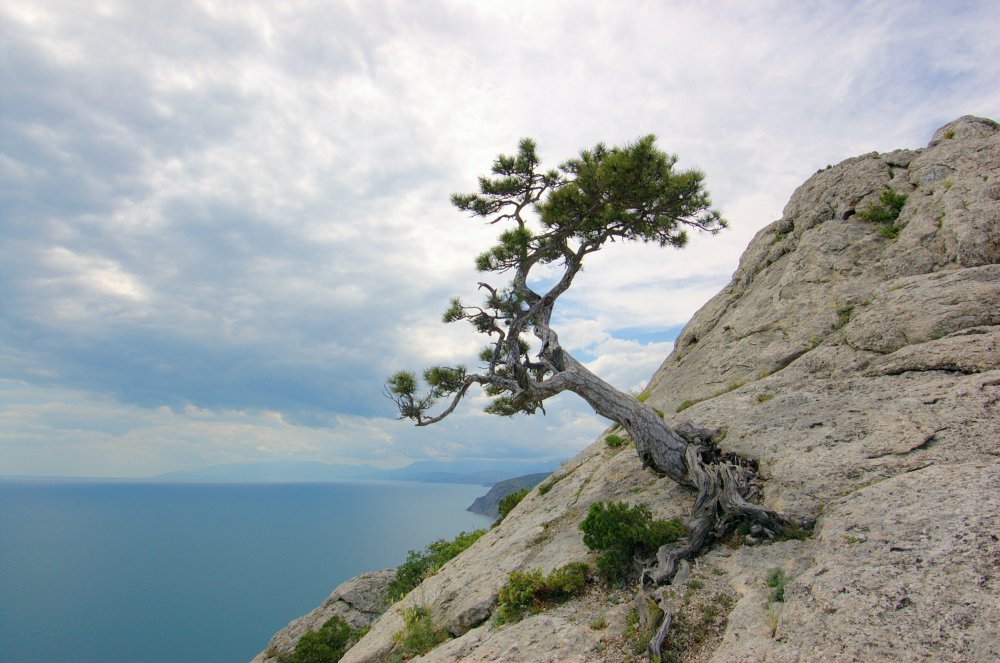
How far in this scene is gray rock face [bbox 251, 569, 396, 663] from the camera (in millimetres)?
27766

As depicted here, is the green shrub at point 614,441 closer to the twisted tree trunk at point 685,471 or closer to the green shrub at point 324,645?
the twisted tree trunk at point 685,471

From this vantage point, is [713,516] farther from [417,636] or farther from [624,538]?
[417,636]

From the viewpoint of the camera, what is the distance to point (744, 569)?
10.1 meters

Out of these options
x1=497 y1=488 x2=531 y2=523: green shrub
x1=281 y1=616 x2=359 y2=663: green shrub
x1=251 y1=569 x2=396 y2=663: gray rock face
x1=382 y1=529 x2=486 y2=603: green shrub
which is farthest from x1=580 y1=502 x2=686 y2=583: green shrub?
x1=251 y1=569 x2=396 y2=663: gray rock face

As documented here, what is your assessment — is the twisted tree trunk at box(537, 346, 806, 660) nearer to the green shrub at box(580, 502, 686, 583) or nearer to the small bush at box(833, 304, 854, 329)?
the green shrub at box(580, 502, 686, 583)

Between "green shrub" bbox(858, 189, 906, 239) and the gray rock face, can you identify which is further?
the gray rock face

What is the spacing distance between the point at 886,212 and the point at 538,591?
20551mm

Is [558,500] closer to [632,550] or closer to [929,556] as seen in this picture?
[632,550]

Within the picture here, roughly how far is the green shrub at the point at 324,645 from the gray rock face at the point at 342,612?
53.1 inches

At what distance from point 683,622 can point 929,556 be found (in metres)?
3.94

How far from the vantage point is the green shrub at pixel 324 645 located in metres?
25.1

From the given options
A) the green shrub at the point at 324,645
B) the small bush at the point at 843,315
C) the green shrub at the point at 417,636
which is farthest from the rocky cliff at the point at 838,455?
the green shrub at the point at 324,645

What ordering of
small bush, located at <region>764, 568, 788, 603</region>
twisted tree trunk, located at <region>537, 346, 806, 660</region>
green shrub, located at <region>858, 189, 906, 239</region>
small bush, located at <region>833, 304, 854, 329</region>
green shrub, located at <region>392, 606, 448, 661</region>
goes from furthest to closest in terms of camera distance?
green shrub, located at <region>858, 189, 906, 239</region>
small bush, located at <region>833, 304, 854, 329</region>
green shrub, located at <region>392, 606, 448, 661</region>
twisted tree trunk, located at <region>537, 346, 806, 660</region>
small bush, located at <region>764, 568, 788, 603</region>

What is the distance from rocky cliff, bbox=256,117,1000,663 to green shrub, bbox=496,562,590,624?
14.4 inches
